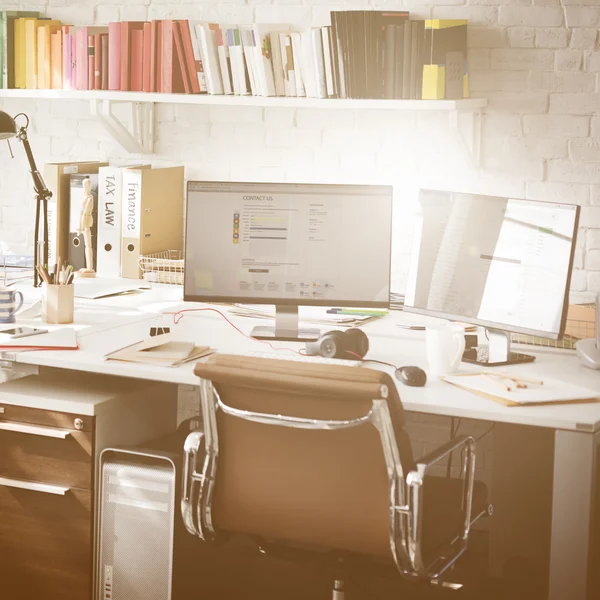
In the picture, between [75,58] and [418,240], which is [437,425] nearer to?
[418,240]

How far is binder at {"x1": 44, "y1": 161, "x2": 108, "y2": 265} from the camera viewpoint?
3.62 m

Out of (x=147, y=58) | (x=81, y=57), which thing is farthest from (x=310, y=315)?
(x=81, y=57)

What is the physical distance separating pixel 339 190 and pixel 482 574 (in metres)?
1.26

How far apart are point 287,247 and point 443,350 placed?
61 centimetres

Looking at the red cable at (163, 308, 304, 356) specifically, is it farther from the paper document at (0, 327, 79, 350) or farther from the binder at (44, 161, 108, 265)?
the binder at (44, 161, 108, 265)

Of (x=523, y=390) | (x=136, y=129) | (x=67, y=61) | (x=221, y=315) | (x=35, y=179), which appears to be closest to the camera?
(x=523, y=390)

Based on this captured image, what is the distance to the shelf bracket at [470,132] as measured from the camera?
3.33 meters

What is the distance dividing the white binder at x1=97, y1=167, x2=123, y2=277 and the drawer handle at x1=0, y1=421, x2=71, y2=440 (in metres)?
1.14

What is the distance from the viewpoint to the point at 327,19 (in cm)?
348

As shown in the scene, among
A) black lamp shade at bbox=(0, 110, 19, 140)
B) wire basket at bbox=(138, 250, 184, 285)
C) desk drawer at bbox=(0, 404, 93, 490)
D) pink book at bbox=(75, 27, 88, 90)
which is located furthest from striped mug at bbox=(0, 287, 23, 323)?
pink book at bbox=(75, 27, 88, 90)

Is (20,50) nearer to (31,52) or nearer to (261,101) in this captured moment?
(31,52)

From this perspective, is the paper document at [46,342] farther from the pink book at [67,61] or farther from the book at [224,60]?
the pink book at [67,61]

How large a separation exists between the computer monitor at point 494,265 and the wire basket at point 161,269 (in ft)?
3.37

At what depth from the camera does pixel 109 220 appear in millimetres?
3551
